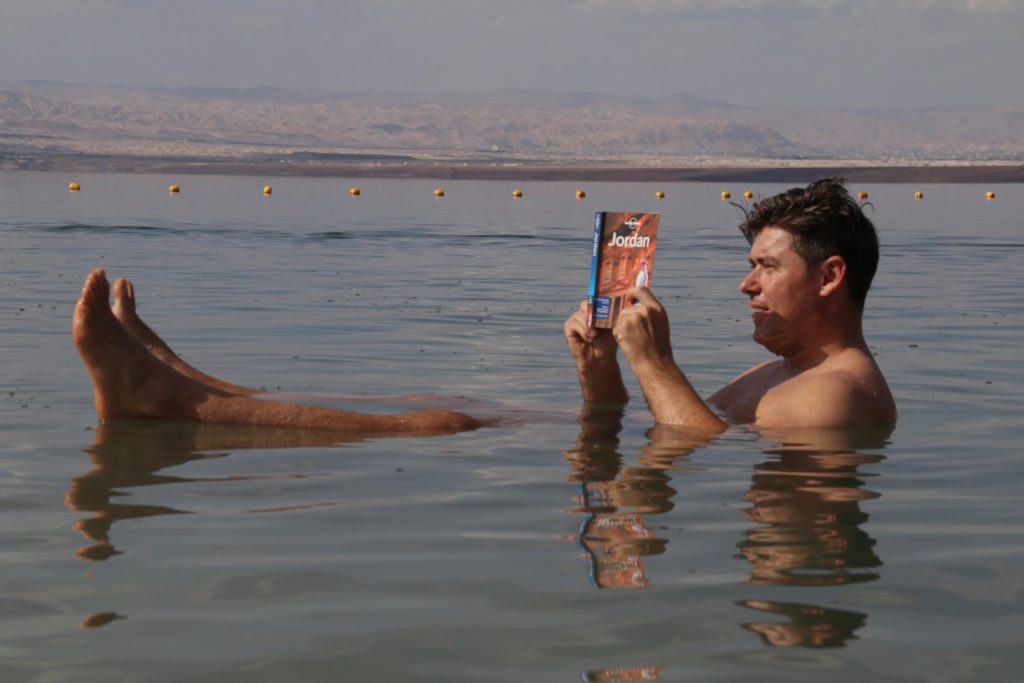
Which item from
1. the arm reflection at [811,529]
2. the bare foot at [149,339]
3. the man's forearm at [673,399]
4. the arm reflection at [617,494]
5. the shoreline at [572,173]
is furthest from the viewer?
the shoreline at [572,173]

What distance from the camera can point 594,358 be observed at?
817cm

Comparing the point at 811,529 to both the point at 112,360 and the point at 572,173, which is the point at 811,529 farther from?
the point at 572,173

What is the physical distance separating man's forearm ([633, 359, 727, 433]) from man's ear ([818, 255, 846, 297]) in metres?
0.81

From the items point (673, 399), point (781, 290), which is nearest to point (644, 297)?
point (673, 399)

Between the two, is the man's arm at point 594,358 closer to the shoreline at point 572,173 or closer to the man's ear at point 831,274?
the man's ear at point 831,274

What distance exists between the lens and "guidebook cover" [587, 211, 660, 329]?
22.7 feet

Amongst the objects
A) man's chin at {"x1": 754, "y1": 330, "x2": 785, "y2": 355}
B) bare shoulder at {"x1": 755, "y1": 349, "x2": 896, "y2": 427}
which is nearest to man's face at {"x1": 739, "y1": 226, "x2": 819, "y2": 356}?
man's chin at {"x1": 754, "y1": 330, "x2": 785, "y2": 355}

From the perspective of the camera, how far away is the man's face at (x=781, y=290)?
25.1 ft

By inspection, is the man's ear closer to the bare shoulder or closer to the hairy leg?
the bare shoulder

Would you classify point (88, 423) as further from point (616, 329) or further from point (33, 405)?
point (616, 329)

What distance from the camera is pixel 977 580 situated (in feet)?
17.2

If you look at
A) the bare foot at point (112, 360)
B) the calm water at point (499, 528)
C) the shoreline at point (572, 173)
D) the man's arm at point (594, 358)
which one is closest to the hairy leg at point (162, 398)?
the bare foot at point (112, 360)

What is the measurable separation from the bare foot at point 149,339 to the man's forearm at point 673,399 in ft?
6.68

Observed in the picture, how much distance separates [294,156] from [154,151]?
14.9 meters
